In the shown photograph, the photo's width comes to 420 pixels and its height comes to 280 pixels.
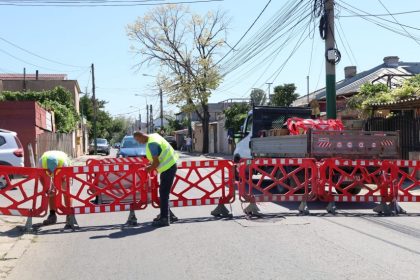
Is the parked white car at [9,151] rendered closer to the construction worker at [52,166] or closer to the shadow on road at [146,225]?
the construction worker at [52,166]

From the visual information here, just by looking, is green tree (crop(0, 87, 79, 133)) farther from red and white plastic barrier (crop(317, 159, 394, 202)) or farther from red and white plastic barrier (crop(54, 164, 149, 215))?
red and white plastic barrier (crop(317, 159, 394, 202))

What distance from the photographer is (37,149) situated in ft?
81.9

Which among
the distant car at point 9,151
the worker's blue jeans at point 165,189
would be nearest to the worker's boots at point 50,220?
the worker's blue jeans at point 165,189

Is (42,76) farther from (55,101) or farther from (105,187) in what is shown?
(105,187)

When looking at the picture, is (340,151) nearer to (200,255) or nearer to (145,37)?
(200,255)

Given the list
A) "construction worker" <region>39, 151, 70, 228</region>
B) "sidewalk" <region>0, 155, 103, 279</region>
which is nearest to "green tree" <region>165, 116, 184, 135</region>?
"sidewalk" <region>0, 155, 103, 279</region>

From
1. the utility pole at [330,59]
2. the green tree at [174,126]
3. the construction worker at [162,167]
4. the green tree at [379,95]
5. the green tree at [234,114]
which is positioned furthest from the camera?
the green tree at [174,126]

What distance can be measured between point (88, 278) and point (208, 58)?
156ft

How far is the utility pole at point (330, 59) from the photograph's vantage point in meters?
17.7

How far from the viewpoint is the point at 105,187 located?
1019cm

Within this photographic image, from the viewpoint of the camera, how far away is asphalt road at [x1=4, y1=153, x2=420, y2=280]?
21.0 feet

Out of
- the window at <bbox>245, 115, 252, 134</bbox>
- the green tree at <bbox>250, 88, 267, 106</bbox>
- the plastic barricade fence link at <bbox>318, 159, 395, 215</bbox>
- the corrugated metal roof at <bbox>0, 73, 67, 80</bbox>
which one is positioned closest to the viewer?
the plastic barricade fence link at <bbox>318, 159, 395, 215</bbox>

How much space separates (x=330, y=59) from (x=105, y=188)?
33.7ft

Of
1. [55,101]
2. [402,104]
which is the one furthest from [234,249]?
[55,101]
